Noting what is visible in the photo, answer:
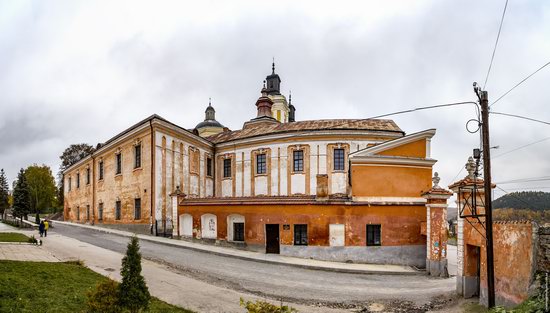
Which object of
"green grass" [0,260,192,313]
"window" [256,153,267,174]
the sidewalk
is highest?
"window" [256,153,267,174]

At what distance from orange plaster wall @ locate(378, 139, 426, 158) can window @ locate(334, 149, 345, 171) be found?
711cm

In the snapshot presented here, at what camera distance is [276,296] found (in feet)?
37.5

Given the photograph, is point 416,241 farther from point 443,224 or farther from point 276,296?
point 276,296

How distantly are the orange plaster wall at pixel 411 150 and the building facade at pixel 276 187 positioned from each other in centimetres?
7

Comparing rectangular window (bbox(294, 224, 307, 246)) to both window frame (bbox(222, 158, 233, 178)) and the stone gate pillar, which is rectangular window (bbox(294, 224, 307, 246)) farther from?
window frame (bbox(222, 158, 233, 178))

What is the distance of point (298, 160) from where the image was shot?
29078 millimetres

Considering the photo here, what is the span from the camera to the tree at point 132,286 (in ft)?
22.5

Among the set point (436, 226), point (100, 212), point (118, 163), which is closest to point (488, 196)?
point (436, 226)

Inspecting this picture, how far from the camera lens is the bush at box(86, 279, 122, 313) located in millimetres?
6621

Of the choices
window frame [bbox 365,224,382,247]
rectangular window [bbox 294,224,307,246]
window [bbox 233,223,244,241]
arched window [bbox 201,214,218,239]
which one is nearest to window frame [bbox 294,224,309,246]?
rectangular window [bbox 294,224,307,246]

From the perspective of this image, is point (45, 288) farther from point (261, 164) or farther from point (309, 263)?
point (261, 164)

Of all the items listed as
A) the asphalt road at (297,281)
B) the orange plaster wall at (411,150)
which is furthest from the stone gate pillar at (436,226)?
the orange plaster wall at (411,150)

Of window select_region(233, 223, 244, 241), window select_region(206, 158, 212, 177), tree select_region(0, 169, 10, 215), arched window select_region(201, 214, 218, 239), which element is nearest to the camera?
window select_region(233, 223, 244, 241)

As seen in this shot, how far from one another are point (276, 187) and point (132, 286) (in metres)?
22.8
